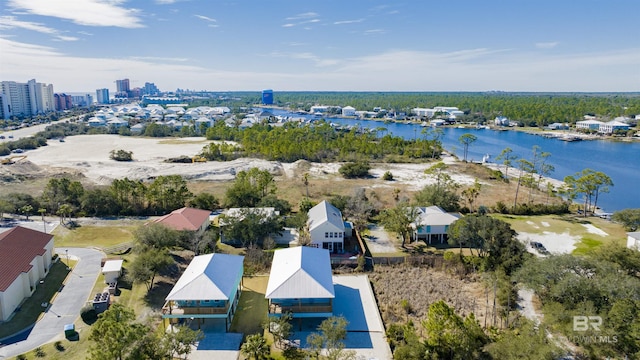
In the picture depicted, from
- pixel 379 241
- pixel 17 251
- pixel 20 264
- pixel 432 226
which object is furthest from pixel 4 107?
pixel 432 226

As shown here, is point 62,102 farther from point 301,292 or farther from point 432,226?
point 301,292

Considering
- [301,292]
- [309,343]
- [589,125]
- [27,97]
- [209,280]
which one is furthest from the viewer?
[27,97]

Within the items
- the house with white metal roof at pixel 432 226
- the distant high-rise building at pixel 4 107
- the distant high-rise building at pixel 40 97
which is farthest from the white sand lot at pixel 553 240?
the distant high-rise building at pixel 40 97

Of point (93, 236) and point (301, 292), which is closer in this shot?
point (301, 292)

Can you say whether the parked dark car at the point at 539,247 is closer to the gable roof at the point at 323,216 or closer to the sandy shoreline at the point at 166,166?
the gable roof at the point at 323,216

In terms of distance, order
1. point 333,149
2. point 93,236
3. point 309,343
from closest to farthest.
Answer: point 309,343, point 93,236, point 333,149

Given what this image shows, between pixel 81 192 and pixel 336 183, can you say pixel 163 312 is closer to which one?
pixel 81 192

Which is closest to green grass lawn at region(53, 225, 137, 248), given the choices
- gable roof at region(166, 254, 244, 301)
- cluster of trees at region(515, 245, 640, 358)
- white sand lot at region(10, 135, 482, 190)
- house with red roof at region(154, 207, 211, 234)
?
house with red roof at region(154, 207, 211, 234)

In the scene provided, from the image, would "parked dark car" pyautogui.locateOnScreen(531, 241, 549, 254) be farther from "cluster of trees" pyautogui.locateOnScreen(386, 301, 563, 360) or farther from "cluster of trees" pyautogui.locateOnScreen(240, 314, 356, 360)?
"cluster of trees" pyautogui.locateOnScreen(240, 314, 356, 360)

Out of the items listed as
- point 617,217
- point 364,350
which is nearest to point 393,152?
point 617,217
